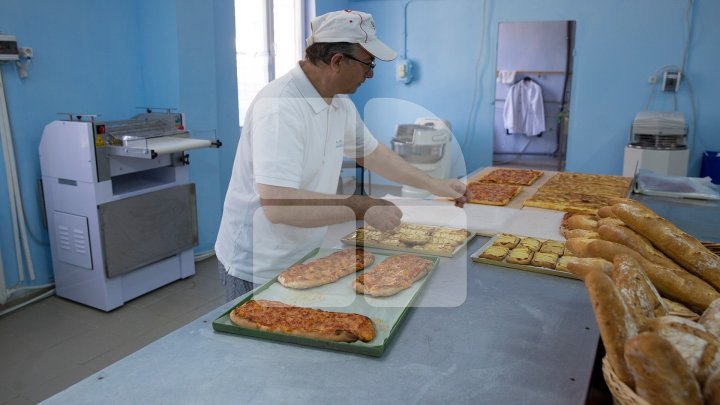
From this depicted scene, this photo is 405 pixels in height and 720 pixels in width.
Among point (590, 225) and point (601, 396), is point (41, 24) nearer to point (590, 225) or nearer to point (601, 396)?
point (590, 225)

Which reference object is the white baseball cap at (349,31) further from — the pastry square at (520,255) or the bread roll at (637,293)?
the bread roll at (637,293)

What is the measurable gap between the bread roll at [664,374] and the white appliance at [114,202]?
3.02 metres

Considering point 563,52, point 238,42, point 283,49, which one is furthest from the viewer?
point 563,52

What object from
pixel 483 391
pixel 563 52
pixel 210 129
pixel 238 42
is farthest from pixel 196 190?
pixel 563 52

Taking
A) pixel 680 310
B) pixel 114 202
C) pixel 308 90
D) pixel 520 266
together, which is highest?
pixel 308 90

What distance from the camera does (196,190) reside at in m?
4.47

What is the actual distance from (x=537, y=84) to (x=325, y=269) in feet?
23.3

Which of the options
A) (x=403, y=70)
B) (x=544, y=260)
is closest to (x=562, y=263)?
(x=544, y=260)

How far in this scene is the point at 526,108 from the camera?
799cm

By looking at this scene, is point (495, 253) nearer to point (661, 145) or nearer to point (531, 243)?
point (531, 243)

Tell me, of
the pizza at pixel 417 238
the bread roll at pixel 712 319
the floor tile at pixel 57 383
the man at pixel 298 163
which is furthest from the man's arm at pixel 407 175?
the floor tile at pixel 57 383

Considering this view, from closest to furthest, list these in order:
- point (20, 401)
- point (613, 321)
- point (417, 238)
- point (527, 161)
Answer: point (613, 321) < point (417, 238) < point (20, 401) < point (527, 161)

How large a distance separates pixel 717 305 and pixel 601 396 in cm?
37

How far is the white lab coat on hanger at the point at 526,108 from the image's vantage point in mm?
7871
